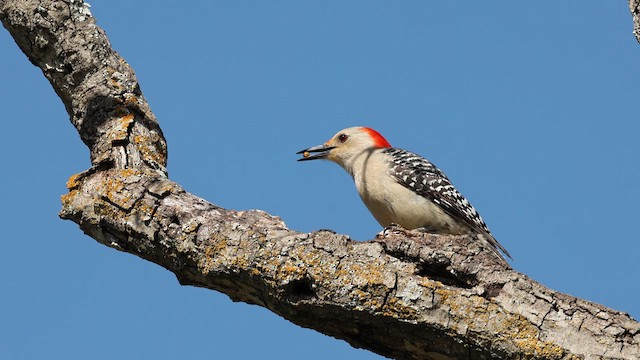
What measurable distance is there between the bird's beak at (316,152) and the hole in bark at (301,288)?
565cm

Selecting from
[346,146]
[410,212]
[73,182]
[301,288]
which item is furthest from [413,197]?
[301,288]

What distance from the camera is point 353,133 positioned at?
10125 mm

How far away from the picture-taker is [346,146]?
9992mm

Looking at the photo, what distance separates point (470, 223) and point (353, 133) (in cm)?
225

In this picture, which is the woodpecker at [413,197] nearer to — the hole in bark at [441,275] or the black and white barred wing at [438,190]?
the black and white barred wing at [438,190]

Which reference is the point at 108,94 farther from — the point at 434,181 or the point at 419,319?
the point at 434,181

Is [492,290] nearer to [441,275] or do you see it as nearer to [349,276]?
[441,275]

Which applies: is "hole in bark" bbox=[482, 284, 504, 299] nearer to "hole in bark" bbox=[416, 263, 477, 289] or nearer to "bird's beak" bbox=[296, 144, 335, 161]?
"hole in bark" bbox=[416, 263, 477, 289]

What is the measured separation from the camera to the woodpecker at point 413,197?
843 centimetres

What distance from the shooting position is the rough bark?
3932 mm

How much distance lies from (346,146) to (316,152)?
0.42 metres

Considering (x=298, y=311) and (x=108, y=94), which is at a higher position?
(x=108, y=94)

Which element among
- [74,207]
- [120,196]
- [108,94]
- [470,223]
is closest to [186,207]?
[120,196]

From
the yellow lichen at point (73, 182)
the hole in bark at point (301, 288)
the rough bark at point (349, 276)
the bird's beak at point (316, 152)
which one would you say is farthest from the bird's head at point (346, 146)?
the hole in bark at point (301, 288)
